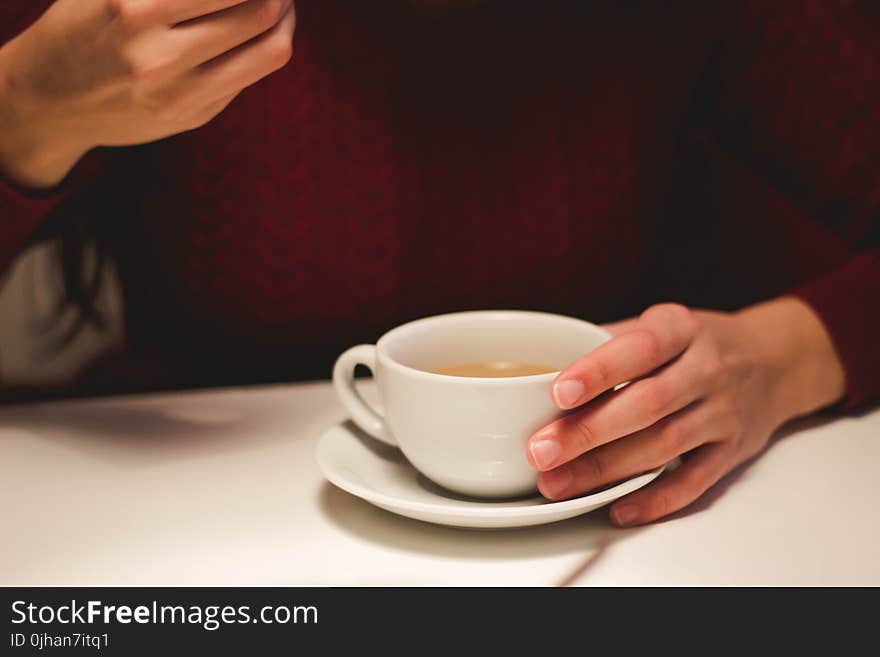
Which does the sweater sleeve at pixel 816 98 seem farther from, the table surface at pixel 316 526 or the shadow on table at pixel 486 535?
the shadow on table at pixel 486 535

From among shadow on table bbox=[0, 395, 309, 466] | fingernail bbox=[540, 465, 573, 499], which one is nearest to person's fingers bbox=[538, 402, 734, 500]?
fingernail bbox=[540, 465, 573, 499]

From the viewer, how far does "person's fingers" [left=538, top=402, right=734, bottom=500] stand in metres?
0.48

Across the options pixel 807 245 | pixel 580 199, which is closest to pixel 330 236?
pixel 580 199

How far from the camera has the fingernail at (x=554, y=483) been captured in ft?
1.58

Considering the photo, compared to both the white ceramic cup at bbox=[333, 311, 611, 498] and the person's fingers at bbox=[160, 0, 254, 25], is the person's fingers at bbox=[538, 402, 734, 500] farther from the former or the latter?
the person's fingers at bbox=[160, 0, 254, 25]

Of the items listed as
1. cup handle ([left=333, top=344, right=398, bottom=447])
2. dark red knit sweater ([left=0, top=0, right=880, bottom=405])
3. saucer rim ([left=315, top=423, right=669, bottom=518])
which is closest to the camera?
saucer rim ([left=315, top=423, right=669, bottom=518])

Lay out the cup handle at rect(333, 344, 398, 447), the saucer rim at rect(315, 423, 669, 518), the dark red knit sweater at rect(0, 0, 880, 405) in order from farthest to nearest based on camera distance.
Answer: the dark red knit sweater at rect(0, 0, 880, 405) → the cup handle at rect(333, 344, 398, 447) → the saucer rim at rect(315, 423, 669, 518)

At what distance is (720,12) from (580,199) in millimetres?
268

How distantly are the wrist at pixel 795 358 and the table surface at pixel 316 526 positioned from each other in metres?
0.03

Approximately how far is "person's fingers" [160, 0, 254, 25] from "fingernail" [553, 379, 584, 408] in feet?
1.00

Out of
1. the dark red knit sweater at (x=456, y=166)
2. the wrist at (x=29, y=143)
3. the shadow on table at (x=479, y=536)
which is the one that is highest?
the dark red knit sweater at (x=456, y=166)

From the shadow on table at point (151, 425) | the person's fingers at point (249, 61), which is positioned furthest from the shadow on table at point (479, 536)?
the person's fingers at point (249, 61)

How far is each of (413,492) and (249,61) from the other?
302 mm
